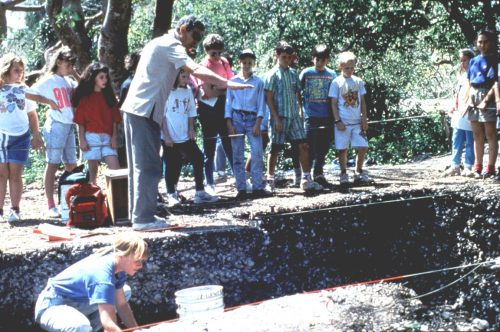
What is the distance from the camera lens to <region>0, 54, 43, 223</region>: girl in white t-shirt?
7.50 metres

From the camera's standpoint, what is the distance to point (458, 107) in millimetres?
9719

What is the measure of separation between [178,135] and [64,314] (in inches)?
138

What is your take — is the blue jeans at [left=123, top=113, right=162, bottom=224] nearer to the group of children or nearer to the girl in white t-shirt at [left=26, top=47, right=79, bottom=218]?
the girl in white t-shirt at [left=26, top=47, right=79, bottom=218]

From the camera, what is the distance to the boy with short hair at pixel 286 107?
8898 millimetres

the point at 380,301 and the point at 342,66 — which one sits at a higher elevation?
the point at 342,66

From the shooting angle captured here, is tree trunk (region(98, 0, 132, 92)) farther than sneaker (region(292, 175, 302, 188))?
Yes

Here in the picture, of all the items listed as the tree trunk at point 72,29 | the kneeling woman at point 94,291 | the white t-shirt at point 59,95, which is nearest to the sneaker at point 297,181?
the white t-shirt at point 59,95

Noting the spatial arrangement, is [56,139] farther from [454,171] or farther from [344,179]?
[454,171]

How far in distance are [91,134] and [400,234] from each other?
3.40m

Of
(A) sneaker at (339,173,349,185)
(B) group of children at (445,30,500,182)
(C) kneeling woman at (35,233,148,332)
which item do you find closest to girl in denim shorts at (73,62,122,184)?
(A) sneaker at (339,173,349,185)

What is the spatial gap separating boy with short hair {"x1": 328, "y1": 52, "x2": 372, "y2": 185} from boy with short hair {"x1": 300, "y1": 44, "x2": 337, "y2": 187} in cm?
10

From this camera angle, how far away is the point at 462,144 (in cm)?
990

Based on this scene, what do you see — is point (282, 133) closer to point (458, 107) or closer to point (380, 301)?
point (458, 107)

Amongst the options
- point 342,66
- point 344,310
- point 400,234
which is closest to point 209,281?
point 344,310
